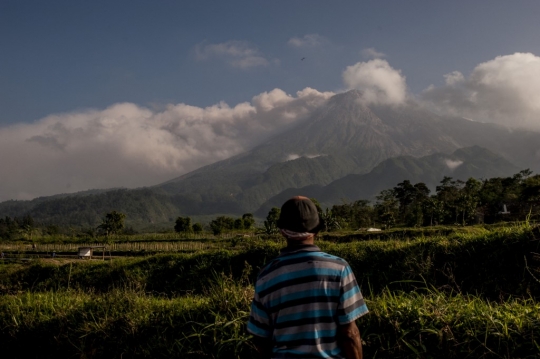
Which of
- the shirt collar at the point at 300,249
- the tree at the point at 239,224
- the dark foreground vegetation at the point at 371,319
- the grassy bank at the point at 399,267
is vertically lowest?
the tree at the point at 239,224

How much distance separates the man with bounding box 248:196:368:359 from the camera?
229 centimetres

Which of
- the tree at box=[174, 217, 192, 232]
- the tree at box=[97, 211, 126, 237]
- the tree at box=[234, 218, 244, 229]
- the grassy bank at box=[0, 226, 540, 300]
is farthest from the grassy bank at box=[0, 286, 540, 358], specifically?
the tree at box=[234, 218, 244, 229]

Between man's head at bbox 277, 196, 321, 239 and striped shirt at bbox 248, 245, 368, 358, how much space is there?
0.40ft

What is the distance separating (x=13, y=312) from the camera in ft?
19.2

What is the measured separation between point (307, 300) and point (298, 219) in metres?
0.48

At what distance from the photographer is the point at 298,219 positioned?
7.79 ft

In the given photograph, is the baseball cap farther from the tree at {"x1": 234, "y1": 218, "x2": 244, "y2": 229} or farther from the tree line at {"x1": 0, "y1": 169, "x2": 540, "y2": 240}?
the tree at {"x1": 234, "y1": 218, "x2": 244, "y2": 229}

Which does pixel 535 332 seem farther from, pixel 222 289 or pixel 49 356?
pixel 49 356

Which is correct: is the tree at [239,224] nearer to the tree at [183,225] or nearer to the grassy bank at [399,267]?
the tree at [183,225]

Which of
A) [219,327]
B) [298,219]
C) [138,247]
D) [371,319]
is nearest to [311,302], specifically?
[298,219]

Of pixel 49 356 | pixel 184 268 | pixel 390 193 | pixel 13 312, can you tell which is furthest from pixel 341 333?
pixel 390 193

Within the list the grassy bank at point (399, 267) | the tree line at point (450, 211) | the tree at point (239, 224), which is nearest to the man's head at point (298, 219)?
the grassy bank at point (399, 267)

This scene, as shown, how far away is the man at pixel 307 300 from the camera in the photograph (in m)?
2.29

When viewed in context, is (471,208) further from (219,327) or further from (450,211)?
(219,327)
